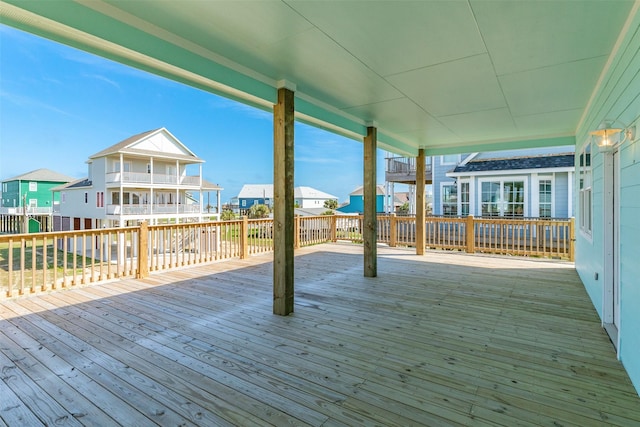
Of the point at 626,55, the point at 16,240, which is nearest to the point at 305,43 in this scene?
the point at 626,55

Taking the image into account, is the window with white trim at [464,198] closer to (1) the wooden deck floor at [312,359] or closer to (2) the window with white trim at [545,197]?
(2) the window with white trim at [545,197]

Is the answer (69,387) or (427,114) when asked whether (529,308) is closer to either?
(427,114)

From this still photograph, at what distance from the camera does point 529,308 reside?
156 inches

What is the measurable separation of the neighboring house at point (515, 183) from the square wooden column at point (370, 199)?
649 cm

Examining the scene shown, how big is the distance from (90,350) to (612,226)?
5.04 metres

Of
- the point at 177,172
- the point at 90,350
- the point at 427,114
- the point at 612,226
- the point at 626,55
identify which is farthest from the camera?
the point at 177,172

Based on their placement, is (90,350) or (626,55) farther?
(90,350)

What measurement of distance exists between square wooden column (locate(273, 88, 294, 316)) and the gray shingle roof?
8.80 meters

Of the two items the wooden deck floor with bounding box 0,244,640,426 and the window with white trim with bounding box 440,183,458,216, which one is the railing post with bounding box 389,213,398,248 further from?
the wooden deck floor with bounding box 0,244,640,426

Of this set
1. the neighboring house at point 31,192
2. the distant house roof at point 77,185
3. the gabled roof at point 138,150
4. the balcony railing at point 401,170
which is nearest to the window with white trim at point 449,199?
the balcony railing at point 401,170

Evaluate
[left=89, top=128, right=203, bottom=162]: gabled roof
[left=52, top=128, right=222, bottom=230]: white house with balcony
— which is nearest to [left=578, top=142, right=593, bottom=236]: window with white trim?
[left=52, top=128, right=222, bottom=230]: white house with balcony

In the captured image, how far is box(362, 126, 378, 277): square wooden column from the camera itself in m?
5.54

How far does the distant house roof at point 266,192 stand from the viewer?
44.7m

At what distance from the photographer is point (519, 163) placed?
32.6 feet
